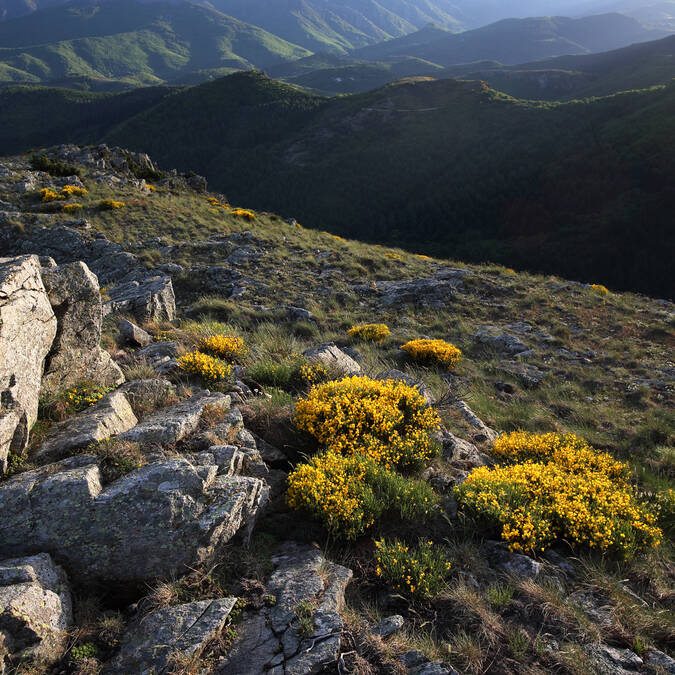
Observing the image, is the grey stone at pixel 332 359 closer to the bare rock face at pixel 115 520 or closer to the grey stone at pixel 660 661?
the bare rock face at pixel 115 520

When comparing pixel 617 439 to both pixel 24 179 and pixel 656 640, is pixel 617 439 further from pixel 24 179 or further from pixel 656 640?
pixel 24 179

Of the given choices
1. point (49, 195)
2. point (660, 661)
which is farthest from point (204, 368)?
point (49, 195)

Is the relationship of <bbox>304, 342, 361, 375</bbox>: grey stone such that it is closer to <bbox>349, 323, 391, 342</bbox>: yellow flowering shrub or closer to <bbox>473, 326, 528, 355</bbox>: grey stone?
<bbox>349, 323, 391, 342</bbox>: yellow flowering shrub

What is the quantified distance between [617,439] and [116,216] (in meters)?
23.1

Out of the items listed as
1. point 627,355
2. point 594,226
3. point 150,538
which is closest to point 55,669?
point 150,538

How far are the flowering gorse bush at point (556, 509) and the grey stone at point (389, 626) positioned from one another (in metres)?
1.55

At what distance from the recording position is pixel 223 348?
741 cm

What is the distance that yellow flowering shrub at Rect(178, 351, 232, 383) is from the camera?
612cm

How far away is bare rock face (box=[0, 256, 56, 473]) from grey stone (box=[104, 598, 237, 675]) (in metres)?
1.92

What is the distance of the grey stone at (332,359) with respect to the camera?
7.36 metres

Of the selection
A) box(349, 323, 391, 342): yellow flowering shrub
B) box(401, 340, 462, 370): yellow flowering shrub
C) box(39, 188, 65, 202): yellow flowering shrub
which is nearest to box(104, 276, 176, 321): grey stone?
box(349, 323, 391, 342): yellow flowering shrub

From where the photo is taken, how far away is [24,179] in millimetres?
23391

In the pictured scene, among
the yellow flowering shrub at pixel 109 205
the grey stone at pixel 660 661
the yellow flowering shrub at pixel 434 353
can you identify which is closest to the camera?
the grey stone at pixel 660 661

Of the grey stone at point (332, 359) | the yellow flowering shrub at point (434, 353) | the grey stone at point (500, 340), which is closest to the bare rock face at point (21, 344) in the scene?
the grey stone at point (332, 359)
